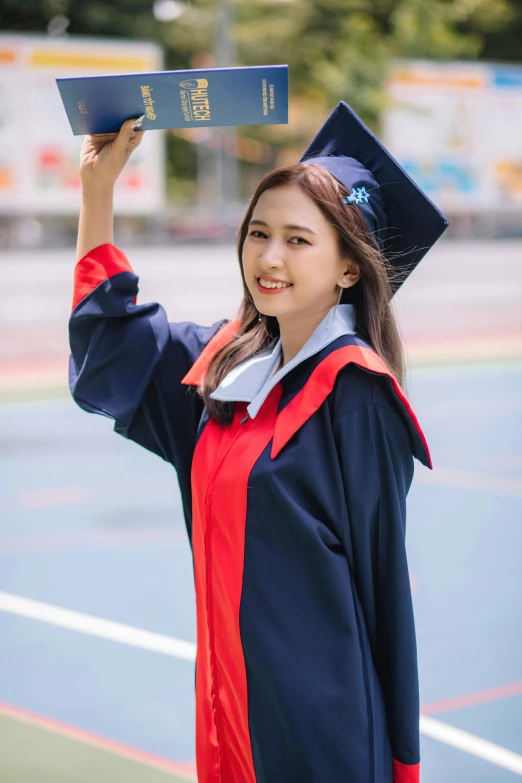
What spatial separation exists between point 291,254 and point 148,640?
8.23 ft

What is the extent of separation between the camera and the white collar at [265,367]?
1.84m

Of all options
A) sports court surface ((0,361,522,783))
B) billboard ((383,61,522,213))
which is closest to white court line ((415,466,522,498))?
sports court surface ((0,361,522,783))

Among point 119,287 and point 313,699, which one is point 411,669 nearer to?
point 313,699

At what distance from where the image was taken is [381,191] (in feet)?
6.30

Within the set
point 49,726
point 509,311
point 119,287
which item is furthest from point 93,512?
point 509,311

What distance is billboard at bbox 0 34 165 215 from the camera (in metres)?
20.8

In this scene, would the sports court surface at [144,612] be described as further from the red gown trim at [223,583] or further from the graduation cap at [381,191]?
the graduation cap at [381,191]

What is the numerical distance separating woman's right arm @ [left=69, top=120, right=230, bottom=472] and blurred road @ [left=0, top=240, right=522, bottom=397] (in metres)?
5.50

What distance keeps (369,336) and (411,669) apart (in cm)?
64

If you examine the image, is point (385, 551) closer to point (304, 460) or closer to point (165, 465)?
point (304, 460)

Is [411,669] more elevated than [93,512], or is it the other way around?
[411,669]

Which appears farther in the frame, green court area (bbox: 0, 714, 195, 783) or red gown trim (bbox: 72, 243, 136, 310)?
green court area (bbox: 0, 714, 195, 783)

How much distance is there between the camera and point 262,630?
176cm

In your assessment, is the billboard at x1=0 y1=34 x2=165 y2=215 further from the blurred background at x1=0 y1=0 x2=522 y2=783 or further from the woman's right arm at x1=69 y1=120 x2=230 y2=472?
the woman's right arm at x1=69 y1=120 x2=230 y2=472
